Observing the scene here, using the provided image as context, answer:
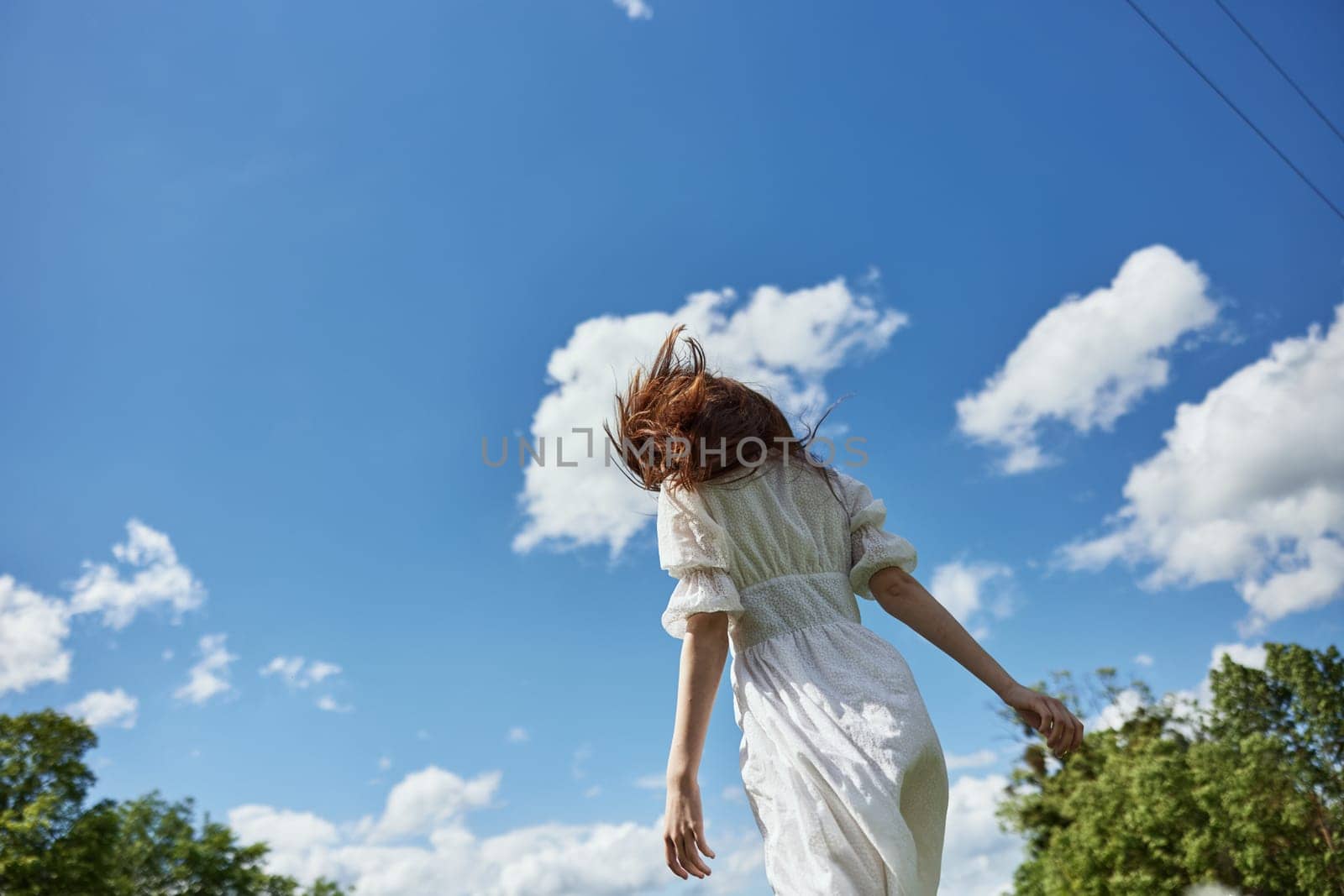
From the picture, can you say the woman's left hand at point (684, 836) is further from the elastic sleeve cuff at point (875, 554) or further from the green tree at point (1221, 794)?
the green tree at point (1221, 794)

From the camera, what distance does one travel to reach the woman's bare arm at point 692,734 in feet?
7.90

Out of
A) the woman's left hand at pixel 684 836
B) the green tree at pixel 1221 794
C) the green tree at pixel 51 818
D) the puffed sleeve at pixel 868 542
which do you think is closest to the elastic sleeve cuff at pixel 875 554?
the puffed sleeve at pixel 868 542

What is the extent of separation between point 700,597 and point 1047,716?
3.18 feet

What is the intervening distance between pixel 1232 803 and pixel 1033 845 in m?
14.7

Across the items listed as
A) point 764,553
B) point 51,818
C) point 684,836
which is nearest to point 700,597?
point 764,553

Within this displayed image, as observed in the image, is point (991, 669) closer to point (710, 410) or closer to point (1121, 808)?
point (710, 410)

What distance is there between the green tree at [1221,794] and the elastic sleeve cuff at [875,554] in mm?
37442

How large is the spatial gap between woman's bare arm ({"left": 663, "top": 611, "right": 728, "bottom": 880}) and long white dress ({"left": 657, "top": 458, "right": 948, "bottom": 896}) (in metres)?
0.07

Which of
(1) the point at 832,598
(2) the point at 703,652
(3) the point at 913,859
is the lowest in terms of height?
(3) the point at 913,859

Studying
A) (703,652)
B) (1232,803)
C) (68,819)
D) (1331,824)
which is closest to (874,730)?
(703,652)

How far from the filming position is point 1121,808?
3900 cm

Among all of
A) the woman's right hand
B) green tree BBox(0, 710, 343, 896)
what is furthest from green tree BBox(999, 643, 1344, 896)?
the woman's right hand

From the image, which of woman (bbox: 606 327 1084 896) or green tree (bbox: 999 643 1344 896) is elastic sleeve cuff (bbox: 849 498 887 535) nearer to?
woman (bbox: 606 327 1084 896)

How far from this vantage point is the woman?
2.37 m
